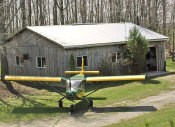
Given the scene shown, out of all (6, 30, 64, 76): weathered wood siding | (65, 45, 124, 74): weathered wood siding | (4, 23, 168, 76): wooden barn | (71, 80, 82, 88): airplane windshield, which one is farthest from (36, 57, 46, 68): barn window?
(71, 80, 82, 88): airplane windshield

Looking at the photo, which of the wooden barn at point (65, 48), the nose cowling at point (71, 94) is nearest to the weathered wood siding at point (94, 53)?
the wooden barn at point (65, 48)

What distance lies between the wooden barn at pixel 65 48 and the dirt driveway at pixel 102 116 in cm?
710

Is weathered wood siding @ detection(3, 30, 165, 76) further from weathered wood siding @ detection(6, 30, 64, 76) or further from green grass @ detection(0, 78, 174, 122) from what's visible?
green grass @ detection(0, 78, 174, 122)

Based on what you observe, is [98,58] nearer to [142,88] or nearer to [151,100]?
[142,88]

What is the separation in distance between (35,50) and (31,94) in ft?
16.8

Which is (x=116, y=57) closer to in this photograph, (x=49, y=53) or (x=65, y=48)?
(x=65, y=48)

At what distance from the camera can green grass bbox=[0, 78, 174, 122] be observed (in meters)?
13.9

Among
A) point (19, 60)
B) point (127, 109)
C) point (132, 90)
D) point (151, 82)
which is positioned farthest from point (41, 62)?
point (127, 109)

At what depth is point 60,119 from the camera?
12.7 meters

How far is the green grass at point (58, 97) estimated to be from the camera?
13909 mm

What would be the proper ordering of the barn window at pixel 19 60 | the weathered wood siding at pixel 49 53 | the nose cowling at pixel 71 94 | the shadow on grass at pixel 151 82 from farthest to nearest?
the barn window at pixel 19 60 → the weathered wood siding at pixel 49 53 → the shadow on grass at pixel 151 82 → the nose cowling at pixel 71 94

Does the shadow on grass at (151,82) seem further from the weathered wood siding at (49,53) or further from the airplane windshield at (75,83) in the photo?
the airplane windshield at (75,83)

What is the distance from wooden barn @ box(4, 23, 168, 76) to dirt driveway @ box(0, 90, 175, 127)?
7105 mm

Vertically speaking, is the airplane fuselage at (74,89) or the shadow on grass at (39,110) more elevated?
the airplane fuselage at (74,89)
